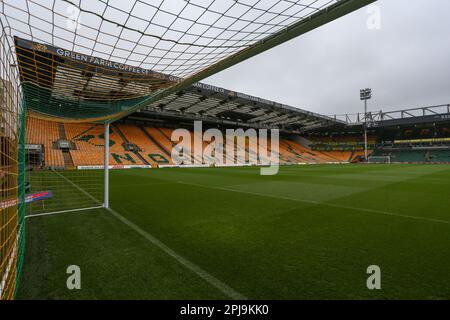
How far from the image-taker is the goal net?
272cm

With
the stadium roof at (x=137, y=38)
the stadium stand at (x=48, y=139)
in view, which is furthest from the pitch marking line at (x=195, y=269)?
the stadium stand at (x=48, y=139)

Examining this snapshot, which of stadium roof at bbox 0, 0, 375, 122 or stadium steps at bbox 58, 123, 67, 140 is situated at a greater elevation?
stadium steps at bbox 58, 123, 67, 140

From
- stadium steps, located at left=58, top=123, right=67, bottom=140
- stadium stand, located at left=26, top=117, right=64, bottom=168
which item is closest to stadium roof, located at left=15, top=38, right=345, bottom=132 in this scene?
stadium stand, located at left=26, top=117, right=64, bottom=168

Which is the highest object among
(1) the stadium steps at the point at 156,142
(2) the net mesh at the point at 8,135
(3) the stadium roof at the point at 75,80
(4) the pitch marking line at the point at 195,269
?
(1) the stadium steps at the point at 156,142

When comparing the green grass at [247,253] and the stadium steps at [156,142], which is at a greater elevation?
the stadium steps at [156,142]

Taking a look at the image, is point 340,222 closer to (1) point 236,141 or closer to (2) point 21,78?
(2) point 21,78

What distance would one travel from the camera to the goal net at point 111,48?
272 cm

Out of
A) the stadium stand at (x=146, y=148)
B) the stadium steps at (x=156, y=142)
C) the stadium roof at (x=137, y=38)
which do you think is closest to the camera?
the stadium roof at (x=137, y=38)

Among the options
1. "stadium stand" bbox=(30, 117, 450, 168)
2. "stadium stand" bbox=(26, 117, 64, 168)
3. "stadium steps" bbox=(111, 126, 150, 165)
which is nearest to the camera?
"stadium stand" bbox=(26, 117, 64, 168)

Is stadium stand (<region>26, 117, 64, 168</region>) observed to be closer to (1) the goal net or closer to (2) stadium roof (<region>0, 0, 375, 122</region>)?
(1) the goal net

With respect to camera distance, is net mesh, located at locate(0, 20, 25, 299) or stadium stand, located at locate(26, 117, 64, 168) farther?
stadium stand, located at locate(26, 117, 64, 168)

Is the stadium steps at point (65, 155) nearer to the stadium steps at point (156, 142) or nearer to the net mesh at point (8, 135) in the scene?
the stadium steps at point (156, 142)

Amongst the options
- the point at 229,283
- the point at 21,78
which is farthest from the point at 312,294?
the point at 21,78

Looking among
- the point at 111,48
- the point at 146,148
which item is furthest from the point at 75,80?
the point at 146,148
